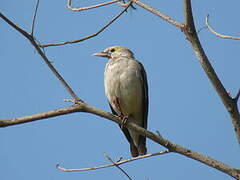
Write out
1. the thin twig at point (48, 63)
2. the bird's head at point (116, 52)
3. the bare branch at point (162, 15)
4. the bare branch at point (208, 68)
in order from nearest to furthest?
the bare branch at point (208, 68)
the bare branch at point (162, 15)
the thin twig at point (48, 63)
the bird's head at point (116, 52)

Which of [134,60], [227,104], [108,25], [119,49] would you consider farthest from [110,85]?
[227,104]

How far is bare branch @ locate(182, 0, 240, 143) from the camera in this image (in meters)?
3.42

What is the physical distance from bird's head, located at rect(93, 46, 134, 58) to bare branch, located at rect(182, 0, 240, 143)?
13.1 feet

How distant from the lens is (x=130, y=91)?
648cm

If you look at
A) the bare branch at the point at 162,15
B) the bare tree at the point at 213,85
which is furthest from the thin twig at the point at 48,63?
the bare branch at the point at 162,15

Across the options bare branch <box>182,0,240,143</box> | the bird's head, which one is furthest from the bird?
bare branch <box>182,0,240,143</box>

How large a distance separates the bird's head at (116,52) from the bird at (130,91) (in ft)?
1.20

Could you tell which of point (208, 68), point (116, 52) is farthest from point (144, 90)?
point (208, 68)

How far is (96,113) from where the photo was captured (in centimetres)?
378

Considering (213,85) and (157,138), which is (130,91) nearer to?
(157,138)

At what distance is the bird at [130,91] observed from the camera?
646 cm

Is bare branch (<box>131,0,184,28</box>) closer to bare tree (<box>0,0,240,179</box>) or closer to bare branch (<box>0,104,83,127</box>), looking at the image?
bare tree (<box>0,0,240,179</box>)

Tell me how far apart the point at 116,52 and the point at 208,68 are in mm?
4452

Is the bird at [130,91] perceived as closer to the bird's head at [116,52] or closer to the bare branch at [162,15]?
the bird's head at [116,52]
